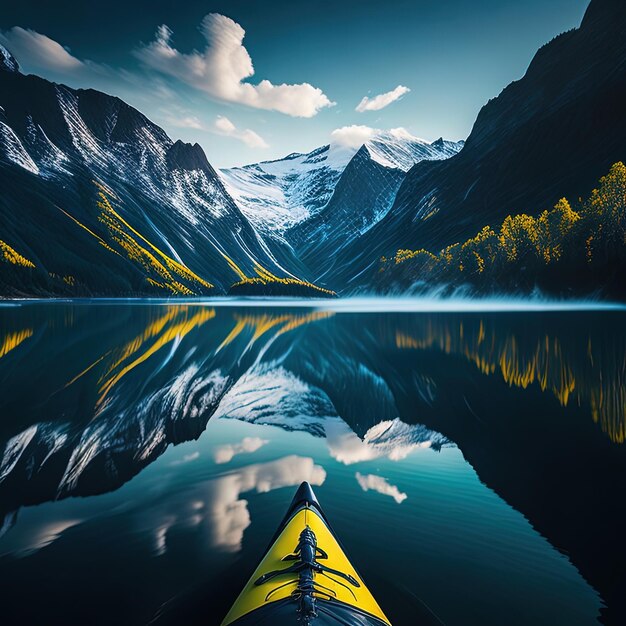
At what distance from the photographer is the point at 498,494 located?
1122cm

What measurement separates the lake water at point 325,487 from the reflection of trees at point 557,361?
0.81ft

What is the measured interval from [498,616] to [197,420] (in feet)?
46.4

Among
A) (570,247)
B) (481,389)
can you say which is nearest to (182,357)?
(481,389)

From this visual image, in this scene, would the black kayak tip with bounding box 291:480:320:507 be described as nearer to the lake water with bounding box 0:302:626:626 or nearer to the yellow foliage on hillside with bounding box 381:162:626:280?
the lake water with bounding box 0:302:626:626

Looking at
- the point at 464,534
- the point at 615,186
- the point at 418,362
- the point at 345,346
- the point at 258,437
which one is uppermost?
the point at 615,186

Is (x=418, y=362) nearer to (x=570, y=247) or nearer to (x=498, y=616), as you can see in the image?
(x=498, y=616)

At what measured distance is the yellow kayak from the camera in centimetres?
500

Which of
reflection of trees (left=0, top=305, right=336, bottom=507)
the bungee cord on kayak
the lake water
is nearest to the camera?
the bungee cord on kayak

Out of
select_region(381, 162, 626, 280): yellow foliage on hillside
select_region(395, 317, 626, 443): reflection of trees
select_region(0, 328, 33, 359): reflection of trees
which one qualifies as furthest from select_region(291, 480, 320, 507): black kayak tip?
select_region(381, 162, 626, 280): yellow foliage on hillside

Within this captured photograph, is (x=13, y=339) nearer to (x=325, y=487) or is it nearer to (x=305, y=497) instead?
(x=325, y=487)

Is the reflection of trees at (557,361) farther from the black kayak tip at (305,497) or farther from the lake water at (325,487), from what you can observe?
the black kayak tip at (305,497)

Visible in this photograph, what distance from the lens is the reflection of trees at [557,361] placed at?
19.9m

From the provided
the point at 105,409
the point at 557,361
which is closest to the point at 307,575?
the point at 105,409

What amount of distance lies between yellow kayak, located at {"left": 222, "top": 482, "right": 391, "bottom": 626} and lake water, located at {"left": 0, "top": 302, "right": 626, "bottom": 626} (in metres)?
1.36
